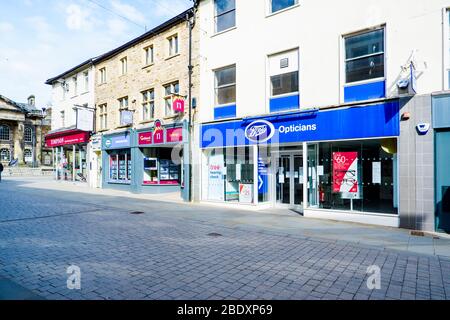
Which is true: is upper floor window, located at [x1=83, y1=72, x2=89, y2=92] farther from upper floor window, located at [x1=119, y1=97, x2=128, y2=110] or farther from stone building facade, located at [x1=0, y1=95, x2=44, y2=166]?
stone building facade, located at [x1=0, y1=95, x2=44, y2=166]

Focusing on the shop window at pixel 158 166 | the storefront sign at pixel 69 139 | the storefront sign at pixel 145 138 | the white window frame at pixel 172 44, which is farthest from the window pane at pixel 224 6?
the storefront sign at pixel 69 139

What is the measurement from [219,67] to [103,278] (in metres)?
10.9

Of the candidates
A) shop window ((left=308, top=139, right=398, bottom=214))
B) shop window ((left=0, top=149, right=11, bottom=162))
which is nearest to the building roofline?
shop window ((left=308, top=139, right=398, bottom=214))

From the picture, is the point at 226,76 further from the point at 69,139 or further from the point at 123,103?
the point at 69,139

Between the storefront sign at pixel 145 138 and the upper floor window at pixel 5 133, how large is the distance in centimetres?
5791

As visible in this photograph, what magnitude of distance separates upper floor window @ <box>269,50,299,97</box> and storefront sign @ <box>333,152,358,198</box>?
2.98 meters

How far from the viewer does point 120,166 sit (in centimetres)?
2005

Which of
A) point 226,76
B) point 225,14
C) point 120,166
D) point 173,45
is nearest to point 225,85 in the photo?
point 226,76

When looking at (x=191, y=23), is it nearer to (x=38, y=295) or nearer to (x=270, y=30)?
(x=270, y=30)

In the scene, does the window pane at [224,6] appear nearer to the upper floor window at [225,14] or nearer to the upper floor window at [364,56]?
the upper floor window at [225,14]

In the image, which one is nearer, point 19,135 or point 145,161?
point 145,161

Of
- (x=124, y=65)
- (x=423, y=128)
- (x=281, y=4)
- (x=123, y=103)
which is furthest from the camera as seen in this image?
(x=124, y=65)

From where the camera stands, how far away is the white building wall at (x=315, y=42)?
855 cm

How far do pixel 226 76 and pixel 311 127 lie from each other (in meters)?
4.99
